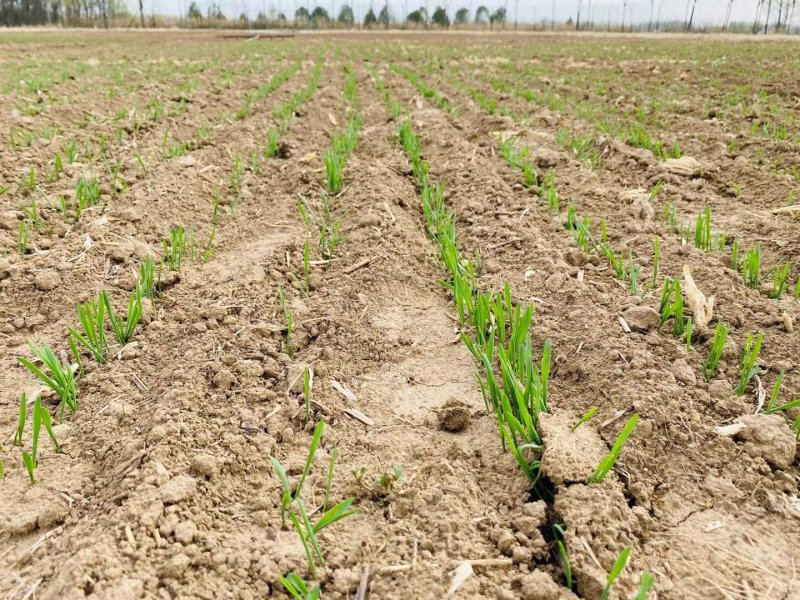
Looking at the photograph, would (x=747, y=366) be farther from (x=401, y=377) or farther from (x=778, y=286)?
(x=401, y=377)

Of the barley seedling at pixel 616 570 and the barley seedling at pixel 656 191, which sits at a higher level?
the barley seedling at pixel 656 191

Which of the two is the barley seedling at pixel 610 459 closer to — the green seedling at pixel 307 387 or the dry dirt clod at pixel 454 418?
the dry dirt clod at pixel 454 418

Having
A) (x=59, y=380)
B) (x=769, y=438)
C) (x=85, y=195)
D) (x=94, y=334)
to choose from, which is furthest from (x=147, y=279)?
(x=769, y=438)

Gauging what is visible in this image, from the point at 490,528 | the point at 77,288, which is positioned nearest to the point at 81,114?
the point at 77,288

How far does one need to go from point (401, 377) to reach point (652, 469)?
0.96m

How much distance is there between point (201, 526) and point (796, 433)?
1791mm

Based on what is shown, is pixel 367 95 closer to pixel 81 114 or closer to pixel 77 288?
pixel 81 114

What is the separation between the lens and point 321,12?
61875mm

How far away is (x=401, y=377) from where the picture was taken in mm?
2248

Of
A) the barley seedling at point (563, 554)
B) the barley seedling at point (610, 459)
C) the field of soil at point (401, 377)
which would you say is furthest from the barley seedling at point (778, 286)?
the barley seedling at point (563, 554)

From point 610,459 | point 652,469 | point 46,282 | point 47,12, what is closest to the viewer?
point 610,459

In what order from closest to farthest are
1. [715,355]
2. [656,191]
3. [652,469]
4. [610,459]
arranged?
[610,459] < [652,469] < [715,355] < [656,191]

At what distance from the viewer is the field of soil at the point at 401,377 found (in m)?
1.42

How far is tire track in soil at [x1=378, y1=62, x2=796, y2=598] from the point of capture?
1.40m
